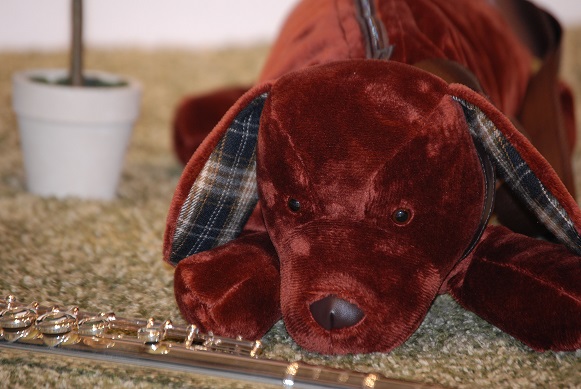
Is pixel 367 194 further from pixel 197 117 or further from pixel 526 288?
pixel 197 117

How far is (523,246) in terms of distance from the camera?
21.4 inches

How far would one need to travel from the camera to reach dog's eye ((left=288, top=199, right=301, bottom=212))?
50cm

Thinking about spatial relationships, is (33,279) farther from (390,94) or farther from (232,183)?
(390,94)

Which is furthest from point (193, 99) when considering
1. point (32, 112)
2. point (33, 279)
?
point (33, 279)

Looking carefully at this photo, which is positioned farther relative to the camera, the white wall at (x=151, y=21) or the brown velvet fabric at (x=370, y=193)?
the white wall at (x=151, y=21)

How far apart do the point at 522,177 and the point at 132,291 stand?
0.31 metres

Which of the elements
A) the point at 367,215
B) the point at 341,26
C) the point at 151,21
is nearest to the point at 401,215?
the point at 367,215

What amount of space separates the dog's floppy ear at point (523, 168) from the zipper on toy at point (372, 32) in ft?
0.37

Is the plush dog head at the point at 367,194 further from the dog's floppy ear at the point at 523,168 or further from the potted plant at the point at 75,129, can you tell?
the potted plant at the point at 75,129

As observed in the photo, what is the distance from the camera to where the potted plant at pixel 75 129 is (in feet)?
2.69

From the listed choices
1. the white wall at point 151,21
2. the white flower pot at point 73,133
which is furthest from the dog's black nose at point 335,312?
the white wall at point 151,21

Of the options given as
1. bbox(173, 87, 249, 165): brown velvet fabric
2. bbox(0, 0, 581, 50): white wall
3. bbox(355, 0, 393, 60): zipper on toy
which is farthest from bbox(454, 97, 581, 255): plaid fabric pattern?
bbox(0, 0, 581, 50): white wall

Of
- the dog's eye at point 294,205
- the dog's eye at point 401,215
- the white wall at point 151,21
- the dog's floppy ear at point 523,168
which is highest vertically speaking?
the dog's floppy ear at point 523,168

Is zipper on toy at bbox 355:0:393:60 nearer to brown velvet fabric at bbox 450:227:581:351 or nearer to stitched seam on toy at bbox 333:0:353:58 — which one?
stitched seam on toy at bbox 333:0:353:58
